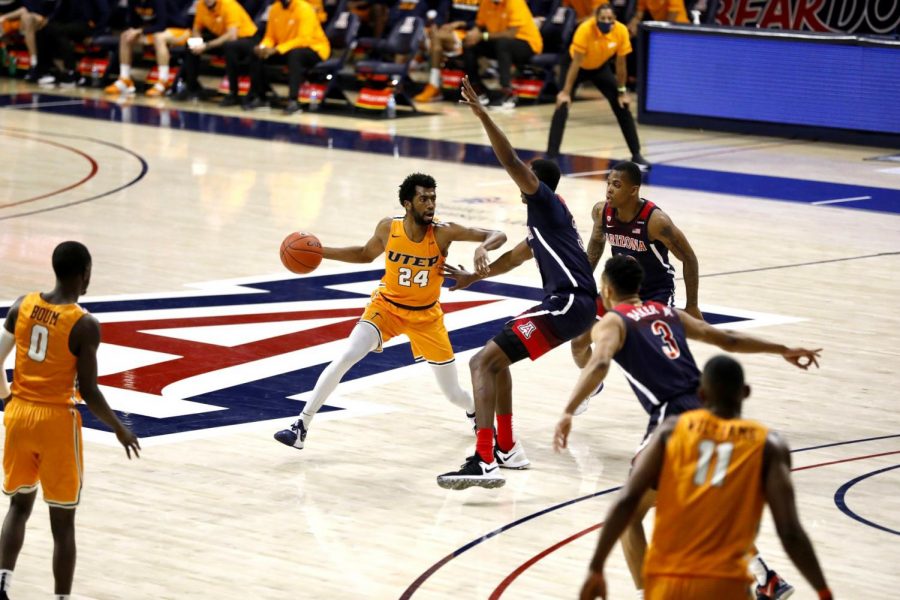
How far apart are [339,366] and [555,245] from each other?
4.23ft

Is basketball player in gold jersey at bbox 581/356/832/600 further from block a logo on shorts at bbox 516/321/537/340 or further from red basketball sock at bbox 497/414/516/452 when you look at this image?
red basketball sock at bbox 497/414/516/452

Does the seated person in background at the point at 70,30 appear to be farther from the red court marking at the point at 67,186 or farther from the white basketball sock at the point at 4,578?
the white basketball sock at the point at 4,578

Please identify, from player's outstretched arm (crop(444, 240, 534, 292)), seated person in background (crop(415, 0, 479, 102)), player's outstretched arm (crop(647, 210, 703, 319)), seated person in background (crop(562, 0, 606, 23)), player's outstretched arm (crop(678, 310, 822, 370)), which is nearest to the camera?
player's outstretched arm (crop(678, 310, 822, 370))

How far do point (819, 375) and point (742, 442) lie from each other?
5.64 metres

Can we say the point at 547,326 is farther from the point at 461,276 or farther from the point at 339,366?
the point at 339,366

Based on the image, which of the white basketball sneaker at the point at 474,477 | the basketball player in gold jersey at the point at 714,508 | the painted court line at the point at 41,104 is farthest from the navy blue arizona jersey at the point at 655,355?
the painted court line at the point at 41,104

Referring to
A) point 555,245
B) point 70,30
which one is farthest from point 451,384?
point 70,30

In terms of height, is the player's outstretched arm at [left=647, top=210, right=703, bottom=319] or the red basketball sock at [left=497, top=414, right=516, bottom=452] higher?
the player's outstretched arm at [left=647, top=210, right=703, bottom=319]

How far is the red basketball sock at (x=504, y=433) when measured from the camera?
7.84 meters

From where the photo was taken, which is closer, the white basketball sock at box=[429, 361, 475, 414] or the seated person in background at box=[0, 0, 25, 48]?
the white basketball sock at box=[429, 361, 475, 414]

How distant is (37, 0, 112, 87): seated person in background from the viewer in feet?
83.5

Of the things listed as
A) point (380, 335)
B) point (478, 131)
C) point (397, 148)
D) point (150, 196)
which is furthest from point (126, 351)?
point (478, 131)

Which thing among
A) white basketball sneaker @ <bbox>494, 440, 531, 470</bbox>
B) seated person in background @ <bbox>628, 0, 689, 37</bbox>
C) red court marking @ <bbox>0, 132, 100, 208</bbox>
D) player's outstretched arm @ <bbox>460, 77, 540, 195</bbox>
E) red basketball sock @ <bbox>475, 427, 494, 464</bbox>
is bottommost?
red court marking @ <bbox>0, 132, 100, 208</bbox>

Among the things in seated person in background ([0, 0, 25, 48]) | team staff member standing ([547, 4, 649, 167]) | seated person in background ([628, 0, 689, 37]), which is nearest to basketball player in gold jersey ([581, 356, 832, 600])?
team staff member standing ([547, 4, 649, 167])
